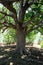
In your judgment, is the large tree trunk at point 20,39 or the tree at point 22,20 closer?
the tree at point 22,20

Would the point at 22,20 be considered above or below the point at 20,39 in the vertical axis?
above

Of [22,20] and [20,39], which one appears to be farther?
[20,39]

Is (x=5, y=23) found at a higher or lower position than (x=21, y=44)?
higher

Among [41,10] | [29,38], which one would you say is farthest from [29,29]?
[29,38]

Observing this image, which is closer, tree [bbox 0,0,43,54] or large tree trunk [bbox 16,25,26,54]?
tree [bbox 0,0,43,54]

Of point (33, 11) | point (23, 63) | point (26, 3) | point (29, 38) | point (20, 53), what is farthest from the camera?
point (29, 38)

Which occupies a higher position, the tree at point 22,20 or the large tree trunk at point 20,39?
the tree at point 22,20

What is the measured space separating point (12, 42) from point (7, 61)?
6719 mm

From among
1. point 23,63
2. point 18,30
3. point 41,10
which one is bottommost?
point 23,63

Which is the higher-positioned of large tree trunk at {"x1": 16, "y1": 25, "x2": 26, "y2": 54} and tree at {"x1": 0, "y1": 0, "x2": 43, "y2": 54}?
tree at {"x1": 0, "y1": 0, "x2": 43, "y2": 54}

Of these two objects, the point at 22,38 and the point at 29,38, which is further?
the point at 29,38

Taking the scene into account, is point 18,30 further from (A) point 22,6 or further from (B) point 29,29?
(A) point 22,6

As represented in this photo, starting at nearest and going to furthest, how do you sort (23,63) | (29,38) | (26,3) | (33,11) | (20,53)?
(33,11) → (23,63) → (26,3) → (20,53) → (29,38)

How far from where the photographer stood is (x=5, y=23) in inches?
392
